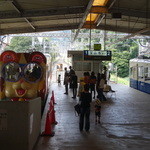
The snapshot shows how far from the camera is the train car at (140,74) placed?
66.3 feet

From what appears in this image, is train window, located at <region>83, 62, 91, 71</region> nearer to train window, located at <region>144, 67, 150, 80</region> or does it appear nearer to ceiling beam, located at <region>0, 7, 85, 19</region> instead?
train window, located at <region>144, 67, 150, 80</region>

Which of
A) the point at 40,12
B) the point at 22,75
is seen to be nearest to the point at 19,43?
the point at 40,12

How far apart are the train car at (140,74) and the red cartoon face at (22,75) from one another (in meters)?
11.0

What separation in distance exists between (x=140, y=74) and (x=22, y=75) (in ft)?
44.9

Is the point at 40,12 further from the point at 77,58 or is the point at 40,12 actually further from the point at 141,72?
the point at 77,58

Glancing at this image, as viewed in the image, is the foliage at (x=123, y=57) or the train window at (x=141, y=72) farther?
the foliage at (x=123, y=57)

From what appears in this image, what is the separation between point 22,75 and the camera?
36.3 feet

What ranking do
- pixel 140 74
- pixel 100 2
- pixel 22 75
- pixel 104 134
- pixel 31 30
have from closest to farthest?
pixel 104 134 < pixel 22 75 < pixel 100 2 < pixel 31 30 < pixel 140 74

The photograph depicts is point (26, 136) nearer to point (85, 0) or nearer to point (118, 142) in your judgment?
point (118, 142)

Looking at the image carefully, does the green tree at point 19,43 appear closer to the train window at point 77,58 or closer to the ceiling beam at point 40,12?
the train window at point 77,58

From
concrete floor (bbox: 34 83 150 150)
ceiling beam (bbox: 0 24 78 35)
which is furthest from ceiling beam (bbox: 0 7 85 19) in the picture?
ceiling beam (bbox: 0 24 78 35)

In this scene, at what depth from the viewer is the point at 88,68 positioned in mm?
25125

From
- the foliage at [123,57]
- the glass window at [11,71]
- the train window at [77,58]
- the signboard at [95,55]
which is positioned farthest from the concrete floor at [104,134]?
the foliage at [123,57]

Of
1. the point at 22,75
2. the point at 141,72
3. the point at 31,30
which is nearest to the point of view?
the point at 22,75
